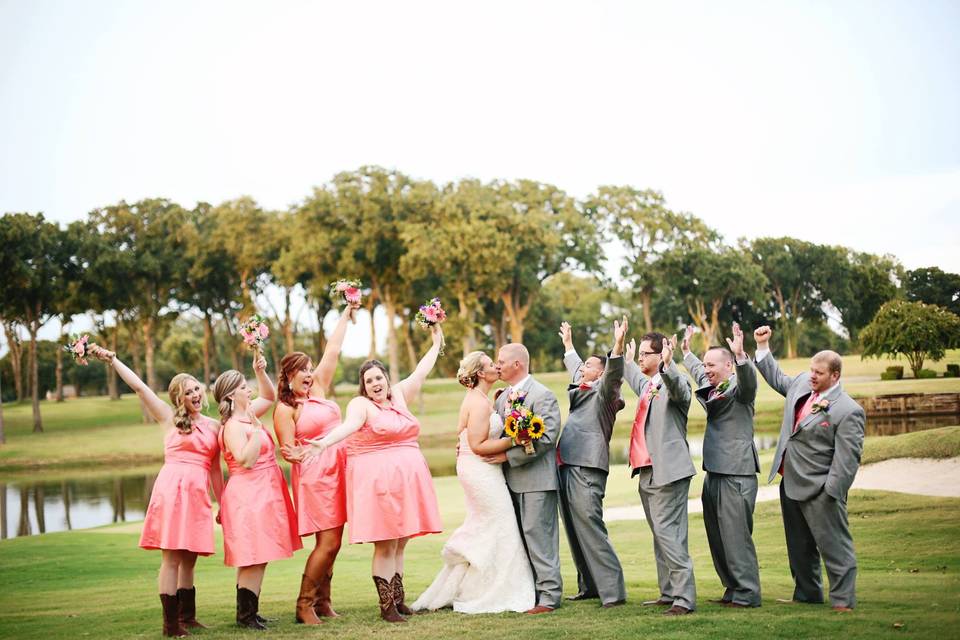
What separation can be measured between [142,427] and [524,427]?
4287 cm

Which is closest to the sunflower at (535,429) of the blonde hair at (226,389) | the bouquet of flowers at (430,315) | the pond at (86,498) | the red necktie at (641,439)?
the red necktie at (641,439)

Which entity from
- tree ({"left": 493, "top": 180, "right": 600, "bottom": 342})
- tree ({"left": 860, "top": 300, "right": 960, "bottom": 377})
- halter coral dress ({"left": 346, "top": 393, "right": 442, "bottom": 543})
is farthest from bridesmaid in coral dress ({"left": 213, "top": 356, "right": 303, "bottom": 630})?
tree ({"left": 493, "top": 180, "right": 600, "bottom": 342})

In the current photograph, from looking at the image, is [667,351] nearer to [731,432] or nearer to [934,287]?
[731,432]

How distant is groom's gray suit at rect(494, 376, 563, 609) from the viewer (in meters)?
8.29

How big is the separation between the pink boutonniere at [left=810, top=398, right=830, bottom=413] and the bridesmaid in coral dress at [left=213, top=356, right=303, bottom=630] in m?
4.53

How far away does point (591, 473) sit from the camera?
8.57m

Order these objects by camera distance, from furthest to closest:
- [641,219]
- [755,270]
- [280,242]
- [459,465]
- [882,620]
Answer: [641,219]
[280,242]
[755,270]
[459,465]
[882,620]

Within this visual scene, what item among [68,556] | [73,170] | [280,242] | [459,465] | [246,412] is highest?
[73,170]

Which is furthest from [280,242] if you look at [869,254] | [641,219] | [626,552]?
[626,552]

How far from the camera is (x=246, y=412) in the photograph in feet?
26.5

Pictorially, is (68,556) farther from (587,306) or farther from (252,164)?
(587,306)

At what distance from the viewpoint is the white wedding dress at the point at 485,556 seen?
27.3ft

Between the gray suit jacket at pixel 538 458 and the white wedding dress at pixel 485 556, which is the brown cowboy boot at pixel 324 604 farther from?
the gray suit jacket at pixel 538 458

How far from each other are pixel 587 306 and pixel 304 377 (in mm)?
76321
